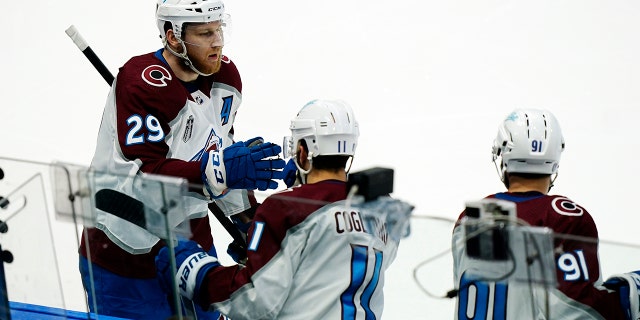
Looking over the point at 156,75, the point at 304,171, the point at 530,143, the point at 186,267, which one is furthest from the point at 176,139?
the point at 530,143

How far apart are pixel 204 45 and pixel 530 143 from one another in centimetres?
111

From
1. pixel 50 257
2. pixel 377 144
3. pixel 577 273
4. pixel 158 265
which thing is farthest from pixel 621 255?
pixel 377 144

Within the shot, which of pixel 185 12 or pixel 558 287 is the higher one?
pixel 185 12

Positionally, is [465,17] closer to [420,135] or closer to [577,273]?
[420,135]

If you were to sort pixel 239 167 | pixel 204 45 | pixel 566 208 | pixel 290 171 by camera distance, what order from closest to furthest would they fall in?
1. pixel 566 208
2. pixel 290 171
3. pixel 239 167
4. pixel 204 45

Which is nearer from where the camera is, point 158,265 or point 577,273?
point 577,273

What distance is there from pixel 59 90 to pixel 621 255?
11.8 feet

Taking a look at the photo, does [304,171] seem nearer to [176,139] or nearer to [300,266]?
[300,266]

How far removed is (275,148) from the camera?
3.53 meters

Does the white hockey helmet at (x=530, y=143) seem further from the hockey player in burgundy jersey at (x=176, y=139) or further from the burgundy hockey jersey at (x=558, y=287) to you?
the hockey player in burgundy jersey at (x=176, y=139)

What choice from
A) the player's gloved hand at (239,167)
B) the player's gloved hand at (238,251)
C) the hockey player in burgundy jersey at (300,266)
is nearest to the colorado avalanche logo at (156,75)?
the player's gloved hand at (239,167)

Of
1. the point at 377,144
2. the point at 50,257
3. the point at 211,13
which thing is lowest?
the point at 377,144

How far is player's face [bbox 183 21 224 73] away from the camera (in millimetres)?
3725

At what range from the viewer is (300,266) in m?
2.77
